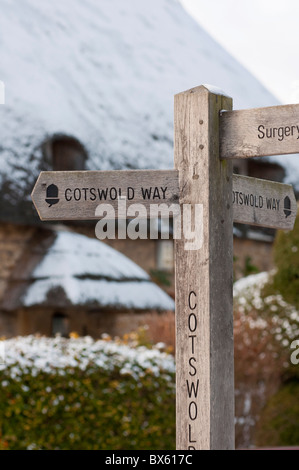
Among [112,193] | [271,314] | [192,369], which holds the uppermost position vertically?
[271,314]

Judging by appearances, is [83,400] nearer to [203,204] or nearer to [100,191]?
[100,191]

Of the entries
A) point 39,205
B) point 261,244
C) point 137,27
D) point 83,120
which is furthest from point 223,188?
Answer: point 137,27

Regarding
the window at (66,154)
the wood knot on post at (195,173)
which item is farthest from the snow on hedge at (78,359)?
the window at (66,154)

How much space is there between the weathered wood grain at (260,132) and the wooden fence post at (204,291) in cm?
5

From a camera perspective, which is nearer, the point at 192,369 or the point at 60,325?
the point at 192,369

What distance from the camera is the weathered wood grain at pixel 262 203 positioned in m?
3.74

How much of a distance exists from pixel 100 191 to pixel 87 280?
920 cm

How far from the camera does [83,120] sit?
46.6 ft

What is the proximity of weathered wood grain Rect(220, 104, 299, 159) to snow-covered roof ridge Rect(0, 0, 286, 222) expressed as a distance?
925 cm

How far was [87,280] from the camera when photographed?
12.8 metres

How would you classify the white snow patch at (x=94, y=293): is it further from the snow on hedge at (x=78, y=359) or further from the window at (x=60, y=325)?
the snow on hedge at (x=78, y=359)

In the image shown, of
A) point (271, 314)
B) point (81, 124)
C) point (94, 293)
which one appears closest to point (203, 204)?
point (271, 314)

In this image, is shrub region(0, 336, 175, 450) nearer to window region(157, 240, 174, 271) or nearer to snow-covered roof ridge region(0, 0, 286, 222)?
snow-covered roof ridge region(0, 0, 286, 222)
